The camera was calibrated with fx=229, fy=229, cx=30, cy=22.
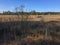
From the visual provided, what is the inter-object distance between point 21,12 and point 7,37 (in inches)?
141

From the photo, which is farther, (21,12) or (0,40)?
(21,12)

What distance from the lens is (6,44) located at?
1181 centimetres

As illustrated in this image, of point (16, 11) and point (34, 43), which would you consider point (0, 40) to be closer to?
point (34, 43)

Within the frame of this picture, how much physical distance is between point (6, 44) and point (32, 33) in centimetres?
418

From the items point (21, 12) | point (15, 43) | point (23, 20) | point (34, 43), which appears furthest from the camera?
point (23, 20)

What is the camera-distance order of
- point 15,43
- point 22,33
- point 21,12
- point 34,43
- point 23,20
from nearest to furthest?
point 15,43 < point 34,43 < point 22,33 < point 21,12 < point 23,20

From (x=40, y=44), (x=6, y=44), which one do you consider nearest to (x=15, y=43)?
(x=6, y=44)

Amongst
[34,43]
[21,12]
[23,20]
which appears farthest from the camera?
[23,20]

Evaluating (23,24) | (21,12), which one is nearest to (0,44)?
(21,12)

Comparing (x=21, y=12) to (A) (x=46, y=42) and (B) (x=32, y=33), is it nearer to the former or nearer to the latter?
(B) (x=32, y=33)

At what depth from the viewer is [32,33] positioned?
15742 millimetres

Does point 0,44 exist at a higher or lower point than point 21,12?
lower

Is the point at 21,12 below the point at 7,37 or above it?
above

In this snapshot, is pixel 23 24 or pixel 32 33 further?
pixel 23 24
